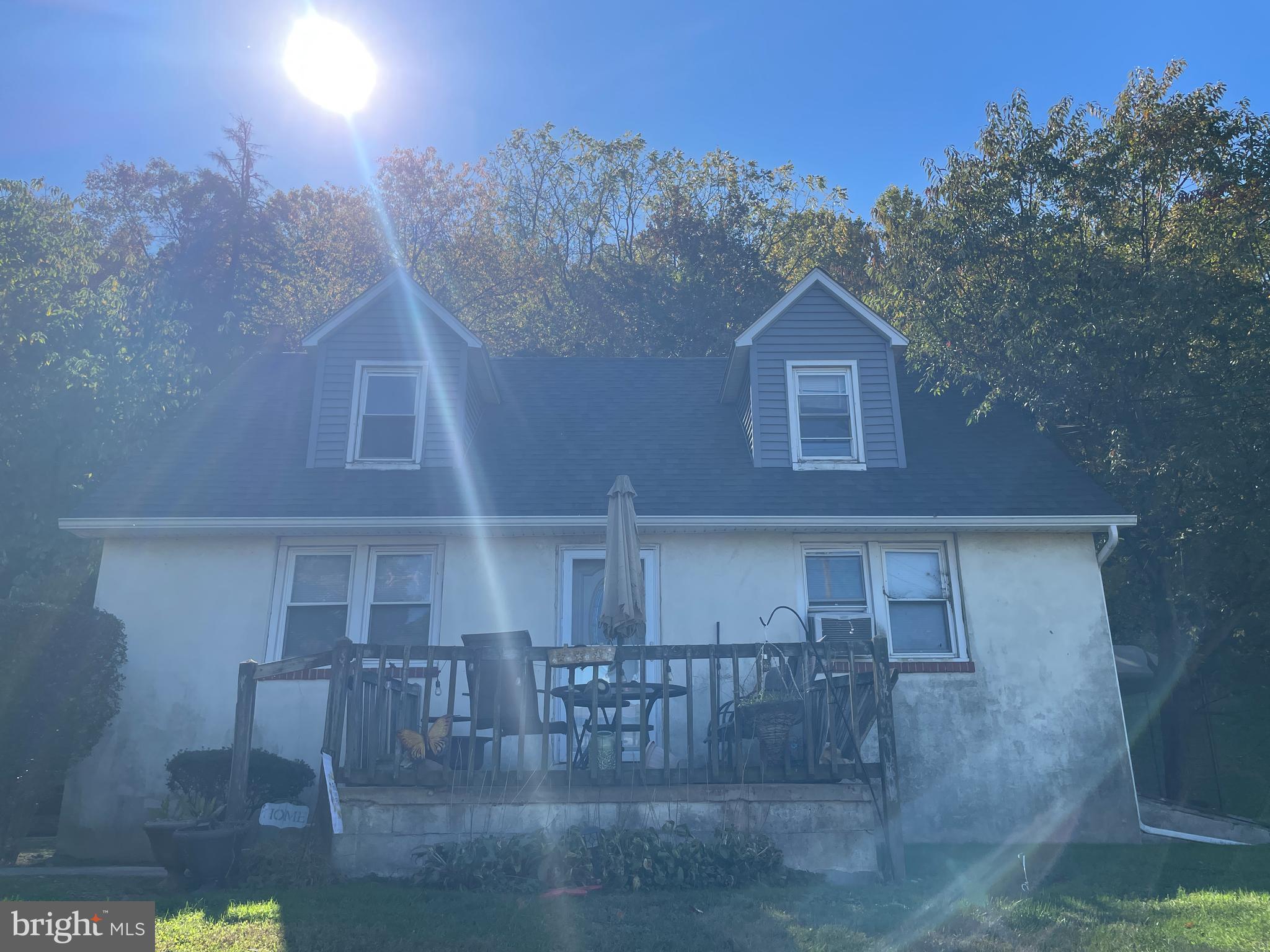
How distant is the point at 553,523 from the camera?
36.3ft

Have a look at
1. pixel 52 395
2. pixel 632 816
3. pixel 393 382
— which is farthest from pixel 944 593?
pixel 52 395

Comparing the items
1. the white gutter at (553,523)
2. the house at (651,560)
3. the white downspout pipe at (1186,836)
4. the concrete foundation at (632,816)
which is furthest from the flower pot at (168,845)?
the white downspout pipe at (1186,836)

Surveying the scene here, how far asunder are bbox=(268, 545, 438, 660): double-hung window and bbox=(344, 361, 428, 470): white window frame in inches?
50.6

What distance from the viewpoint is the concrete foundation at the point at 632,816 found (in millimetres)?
7586

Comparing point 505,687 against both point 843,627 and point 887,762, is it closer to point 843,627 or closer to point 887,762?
point 887,762

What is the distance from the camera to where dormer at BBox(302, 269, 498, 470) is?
12422 millimetres

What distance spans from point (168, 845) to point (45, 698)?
3.41 meters

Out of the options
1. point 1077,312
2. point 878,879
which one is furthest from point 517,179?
point 878,879

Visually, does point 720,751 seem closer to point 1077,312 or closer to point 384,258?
point 1077,312

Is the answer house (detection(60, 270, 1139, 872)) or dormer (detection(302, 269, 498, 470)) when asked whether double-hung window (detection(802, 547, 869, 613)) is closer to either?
house (detection(60, 270, 1139, 872))

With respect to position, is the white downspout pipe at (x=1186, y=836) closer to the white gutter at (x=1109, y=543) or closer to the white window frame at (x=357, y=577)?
the white gutter at (x=1109, y=543)

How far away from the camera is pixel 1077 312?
1294 centimetres

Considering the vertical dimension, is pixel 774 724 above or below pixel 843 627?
below

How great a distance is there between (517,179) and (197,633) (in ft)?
71.0
